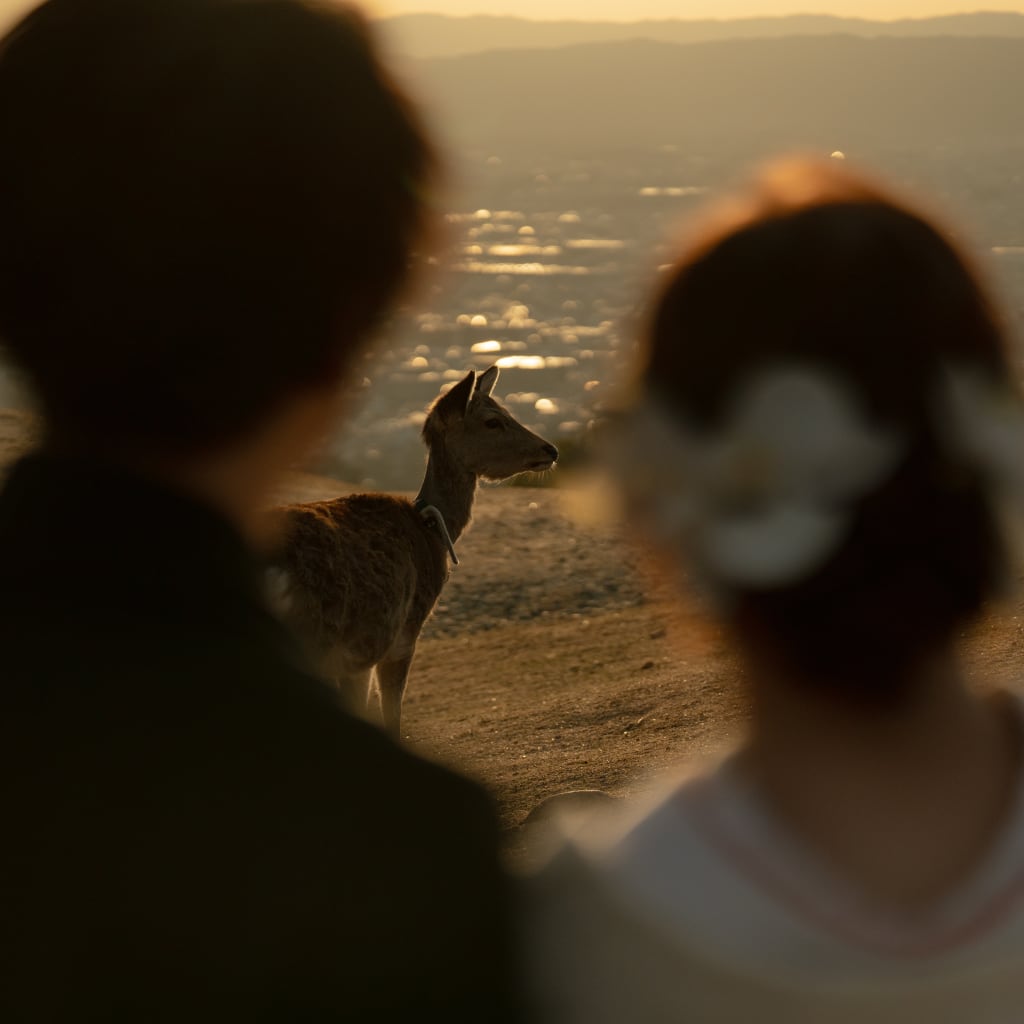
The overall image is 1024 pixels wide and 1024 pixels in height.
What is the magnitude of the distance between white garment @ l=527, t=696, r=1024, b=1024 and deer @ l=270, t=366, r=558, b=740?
15.4 feet

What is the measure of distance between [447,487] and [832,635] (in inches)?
300

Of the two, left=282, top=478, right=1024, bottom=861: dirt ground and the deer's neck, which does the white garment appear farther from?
the deer's neck

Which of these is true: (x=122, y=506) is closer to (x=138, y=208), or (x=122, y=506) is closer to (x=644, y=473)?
(x=138, y=208)

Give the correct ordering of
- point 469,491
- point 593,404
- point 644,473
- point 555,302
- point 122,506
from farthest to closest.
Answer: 1. point 555,302
2. point 469,491
3. point 593,404
4. point 644,473
5. point 122,506

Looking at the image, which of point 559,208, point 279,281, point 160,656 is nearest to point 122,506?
point 160,656

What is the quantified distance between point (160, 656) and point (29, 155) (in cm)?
54

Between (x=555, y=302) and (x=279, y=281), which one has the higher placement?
(x=279, y=281)

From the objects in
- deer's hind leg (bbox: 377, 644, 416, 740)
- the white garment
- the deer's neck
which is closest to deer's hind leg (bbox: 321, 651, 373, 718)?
deer's hind leg (bbox: 377, 644, 416, 740)

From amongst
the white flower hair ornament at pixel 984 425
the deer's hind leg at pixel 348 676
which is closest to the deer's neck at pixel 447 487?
the deer's hind leg at pixel 348 676

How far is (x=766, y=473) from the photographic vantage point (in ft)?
5.37

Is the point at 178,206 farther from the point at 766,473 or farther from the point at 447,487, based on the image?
the point at 447,487

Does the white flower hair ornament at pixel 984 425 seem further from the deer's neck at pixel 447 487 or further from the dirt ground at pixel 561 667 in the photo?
the deer's neck at pixel 447 487

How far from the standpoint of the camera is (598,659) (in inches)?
502

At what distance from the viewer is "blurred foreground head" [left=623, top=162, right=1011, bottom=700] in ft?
5.25
